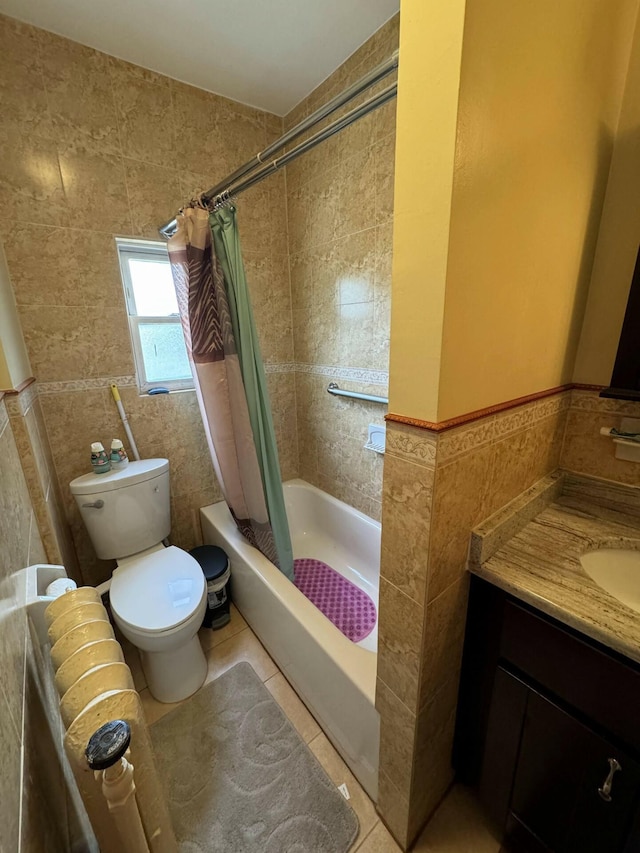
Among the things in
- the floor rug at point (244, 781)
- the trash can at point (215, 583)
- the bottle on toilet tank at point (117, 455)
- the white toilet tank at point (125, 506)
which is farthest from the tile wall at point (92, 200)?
the floor rug at point (244, 781)

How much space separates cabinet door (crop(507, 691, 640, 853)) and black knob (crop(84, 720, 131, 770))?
33.9 inches

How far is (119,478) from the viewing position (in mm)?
1539

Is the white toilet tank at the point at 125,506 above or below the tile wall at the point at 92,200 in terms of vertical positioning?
below

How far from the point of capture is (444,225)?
56 centimetres

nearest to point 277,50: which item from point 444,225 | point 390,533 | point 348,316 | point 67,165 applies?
point 67,165

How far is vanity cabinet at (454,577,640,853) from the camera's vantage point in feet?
2.20

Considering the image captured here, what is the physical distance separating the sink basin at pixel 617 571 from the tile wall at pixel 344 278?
3.32 feet

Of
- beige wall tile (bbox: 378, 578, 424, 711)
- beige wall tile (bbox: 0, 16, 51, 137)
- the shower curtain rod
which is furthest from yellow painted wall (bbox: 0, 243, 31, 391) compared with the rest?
beige wall tile (bbox: 378, 578, 424, 711)

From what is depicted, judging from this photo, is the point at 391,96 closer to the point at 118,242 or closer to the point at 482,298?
the point at 482,298

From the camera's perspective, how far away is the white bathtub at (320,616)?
1.07 meters

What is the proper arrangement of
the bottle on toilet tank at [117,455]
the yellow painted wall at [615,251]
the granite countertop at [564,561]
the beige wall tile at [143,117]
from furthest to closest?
the bottle on toilet tank at [117,455]
the beige wall tile at [143,117]
the yellow painted wall at [615,251]
the granite countertop at [564,561]

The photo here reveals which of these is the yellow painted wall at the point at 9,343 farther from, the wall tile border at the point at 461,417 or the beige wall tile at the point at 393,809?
the beige wall tile at the point at 393,809

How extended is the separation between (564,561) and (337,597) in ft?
4.14

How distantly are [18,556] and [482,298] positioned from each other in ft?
3.56
